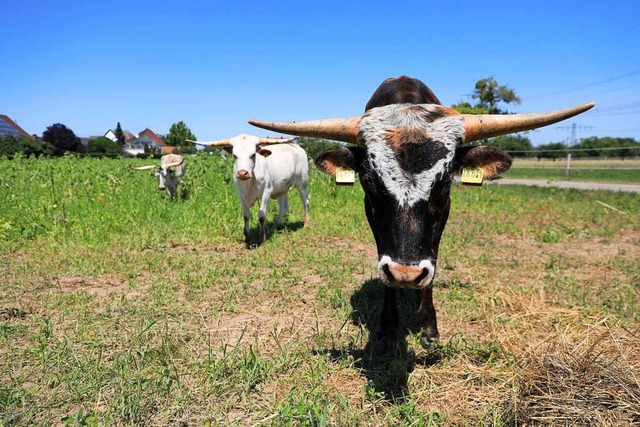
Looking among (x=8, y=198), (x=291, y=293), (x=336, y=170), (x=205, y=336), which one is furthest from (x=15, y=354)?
(x=8, y=198)

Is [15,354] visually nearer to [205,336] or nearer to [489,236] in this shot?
[205,336]

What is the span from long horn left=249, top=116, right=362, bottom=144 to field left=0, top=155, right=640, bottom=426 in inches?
65.2

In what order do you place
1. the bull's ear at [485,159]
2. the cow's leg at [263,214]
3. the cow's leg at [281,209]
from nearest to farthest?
the bull's ear at [485,159]
the cow's leg at [263,214]
the cow's leg at [281,209]

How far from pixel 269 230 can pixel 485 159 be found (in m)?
5.67

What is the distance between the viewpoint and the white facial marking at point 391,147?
8.31 feet

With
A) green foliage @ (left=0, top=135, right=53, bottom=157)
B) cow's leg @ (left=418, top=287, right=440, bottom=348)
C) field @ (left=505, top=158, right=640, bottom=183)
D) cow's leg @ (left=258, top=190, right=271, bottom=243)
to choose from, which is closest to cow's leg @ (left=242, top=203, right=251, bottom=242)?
cow's leg @ (left=258, top=190, right=271, bottom=243)

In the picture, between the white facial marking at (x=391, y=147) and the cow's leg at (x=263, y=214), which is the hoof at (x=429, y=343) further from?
the cow's leg at (x=263, y=214)

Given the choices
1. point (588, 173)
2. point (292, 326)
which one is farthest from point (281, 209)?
point (588, 173)

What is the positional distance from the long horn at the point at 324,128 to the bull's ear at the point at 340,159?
9 cm

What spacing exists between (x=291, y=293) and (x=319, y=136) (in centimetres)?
218

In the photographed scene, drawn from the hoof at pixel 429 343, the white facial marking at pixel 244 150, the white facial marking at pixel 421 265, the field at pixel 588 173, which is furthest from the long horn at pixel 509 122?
the field at pixel 588 173

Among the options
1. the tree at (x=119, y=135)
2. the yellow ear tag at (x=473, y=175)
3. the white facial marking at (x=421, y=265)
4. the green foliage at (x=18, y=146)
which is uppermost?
the tree at (x=119, y=135)

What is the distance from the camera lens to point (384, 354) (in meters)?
3.39

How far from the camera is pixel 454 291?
478 centimetres
